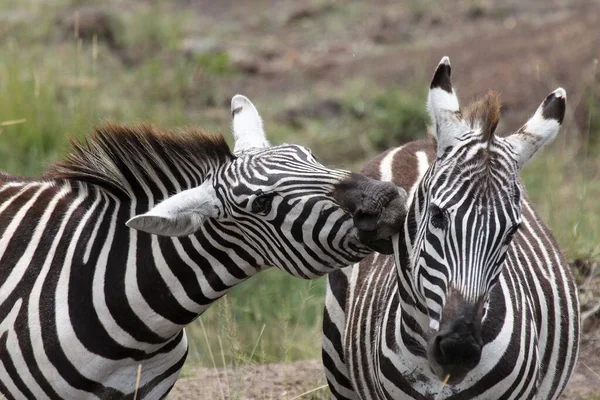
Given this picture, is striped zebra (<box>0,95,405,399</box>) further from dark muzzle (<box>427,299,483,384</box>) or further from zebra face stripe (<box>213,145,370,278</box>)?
dark muzzle (<box>427,299,483,384</box>)

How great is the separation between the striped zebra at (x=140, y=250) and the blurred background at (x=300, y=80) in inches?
63.7

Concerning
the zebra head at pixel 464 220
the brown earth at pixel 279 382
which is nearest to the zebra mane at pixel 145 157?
the zebra head at pixel 464 220

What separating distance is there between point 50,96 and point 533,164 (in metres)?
5.08

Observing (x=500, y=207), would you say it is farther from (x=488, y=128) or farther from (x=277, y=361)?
(x=277, y=361)

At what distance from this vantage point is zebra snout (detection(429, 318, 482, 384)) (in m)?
3.65

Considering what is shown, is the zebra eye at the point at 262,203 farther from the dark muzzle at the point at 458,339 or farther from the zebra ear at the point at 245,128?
the dark muzzle at the point at 458,339

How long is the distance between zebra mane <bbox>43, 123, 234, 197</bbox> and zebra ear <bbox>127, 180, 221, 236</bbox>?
0.65 feet

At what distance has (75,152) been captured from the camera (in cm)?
473

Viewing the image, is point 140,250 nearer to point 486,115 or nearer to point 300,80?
point 486,115

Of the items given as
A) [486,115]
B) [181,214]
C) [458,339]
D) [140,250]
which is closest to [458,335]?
[458,339]

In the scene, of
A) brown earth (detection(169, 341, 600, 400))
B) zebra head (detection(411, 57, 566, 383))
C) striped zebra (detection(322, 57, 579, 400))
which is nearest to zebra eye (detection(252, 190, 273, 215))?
striped zebra (detection(322, 57, 579, 400))

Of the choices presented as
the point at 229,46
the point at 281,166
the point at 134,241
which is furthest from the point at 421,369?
the point at 229,46

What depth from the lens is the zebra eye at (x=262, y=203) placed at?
14.1 ft

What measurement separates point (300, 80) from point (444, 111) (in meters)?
9.88
